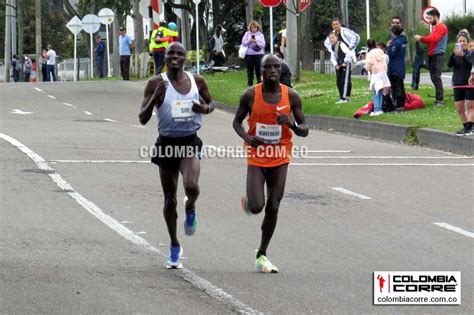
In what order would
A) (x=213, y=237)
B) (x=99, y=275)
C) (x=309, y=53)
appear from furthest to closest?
(x=309, y=53), (x=213, y=237), (x=99, y=275)

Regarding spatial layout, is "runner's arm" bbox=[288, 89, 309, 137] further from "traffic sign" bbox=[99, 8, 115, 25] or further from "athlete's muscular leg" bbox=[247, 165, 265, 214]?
"traffic sign" bbox=[99, 8, 115, 25]

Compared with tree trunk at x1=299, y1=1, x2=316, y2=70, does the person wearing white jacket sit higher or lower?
lower

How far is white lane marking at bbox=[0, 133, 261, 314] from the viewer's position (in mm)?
9298

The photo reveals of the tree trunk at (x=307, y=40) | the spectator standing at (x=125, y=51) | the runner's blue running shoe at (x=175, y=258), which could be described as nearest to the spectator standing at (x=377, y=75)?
the runner's blue running shoe at (x=175, y=258)

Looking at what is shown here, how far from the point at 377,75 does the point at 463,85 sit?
4.01 metres

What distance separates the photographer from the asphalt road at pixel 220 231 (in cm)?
948

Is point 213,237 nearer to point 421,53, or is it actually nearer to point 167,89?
point 167,89

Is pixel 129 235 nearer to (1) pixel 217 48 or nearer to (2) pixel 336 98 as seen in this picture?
(2) pixel 336 98

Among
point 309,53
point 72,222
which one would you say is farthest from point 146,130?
point 309,53

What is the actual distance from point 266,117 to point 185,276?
157cm

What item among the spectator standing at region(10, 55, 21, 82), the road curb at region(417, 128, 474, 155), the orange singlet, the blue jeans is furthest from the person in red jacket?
the spectator standing at region(10, 55, 21, 82)

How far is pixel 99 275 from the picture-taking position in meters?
10.3

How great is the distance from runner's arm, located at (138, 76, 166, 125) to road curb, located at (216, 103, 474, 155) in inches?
472

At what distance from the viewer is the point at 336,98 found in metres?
31.0
